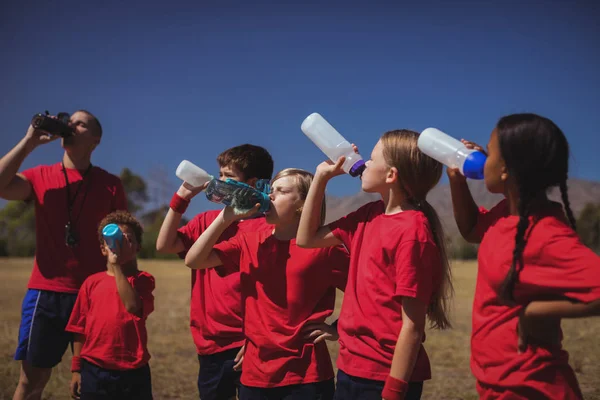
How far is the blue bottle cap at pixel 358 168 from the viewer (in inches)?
120

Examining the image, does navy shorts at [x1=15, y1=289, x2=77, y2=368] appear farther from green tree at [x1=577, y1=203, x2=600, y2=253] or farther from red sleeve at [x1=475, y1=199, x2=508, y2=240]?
green tree at [x1=577, y1=203, x2=600, y2=253]

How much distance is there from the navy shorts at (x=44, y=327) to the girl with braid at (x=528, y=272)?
3.39 meters

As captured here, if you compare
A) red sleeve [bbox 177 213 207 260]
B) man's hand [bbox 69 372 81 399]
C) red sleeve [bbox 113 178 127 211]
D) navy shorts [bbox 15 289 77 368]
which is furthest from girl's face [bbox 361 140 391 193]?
navy shorts [bbox 15 289 77 368]

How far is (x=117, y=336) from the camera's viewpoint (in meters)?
3.98

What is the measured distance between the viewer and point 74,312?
4270 millimetres

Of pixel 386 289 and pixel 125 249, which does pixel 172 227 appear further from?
pixel 386 289

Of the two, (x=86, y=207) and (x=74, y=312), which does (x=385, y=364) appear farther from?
(x=86, y=207)

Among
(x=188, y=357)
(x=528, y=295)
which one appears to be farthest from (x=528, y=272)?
(x=188, y=357)

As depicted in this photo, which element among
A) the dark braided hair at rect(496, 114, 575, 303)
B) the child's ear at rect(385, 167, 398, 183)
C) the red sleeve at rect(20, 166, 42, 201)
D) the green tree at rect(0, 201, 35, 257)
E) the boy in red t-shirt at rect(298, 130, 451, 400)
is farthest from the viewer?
the green tree at rect(0, 201, 35, 257)

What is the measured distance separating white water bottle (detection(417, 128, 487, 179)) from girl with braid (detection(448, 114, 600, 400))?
0.06 meters

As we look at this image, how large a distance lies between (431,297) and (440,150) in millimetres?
744

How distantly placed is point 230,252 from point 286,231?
0.36m

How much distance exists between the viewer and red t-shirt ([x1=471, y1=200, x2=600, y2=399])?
2.15 m

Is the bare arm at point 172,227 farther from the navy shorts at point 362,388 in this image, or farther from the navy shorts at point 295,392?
the navy shorts at point 362,388
